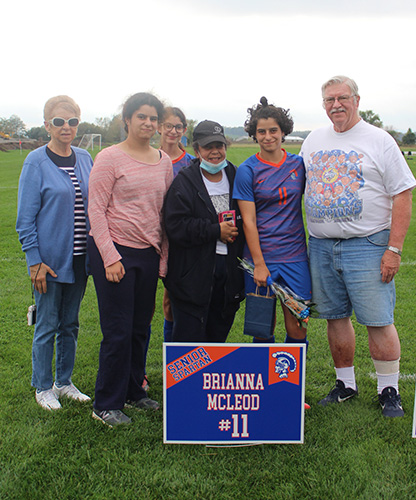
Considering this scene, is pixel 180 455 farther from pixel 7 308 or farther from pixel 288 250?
pixel 7 308

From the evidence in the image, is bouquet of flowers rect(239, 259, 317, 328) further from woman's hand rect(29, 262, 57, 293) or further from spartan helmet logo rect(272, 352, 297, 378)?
woman's hand rect(29, 262, 57, 293)

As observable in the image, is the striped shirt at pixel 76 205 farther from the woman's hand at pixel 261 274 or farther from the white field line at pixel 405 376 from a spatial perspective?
the white field line at pixel 405 376

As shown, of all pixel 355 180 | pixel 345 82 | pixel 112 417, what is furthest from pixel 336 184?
pixel 112 417

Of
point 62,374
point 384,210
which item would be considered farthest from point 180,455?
point 384,210

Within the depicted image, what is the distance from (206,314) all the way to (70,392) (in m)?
1.17

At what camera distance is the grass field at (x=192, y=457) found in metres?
2.55

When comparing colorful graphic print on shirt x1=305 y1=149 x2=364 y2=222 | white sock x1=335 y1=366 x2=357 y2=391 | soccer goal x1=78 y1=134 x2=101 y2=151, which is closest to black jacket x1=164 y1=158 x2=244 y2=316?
colorful graphic print on shirt x1=305 y1=149 x2=364 y2=222

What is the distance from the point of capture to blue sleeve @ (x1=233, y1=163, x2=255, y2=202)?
3035 millimetres

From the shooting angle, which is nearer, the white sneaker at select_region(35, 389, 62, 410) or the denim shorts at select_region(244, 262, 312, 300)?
the denim shorts at select_region(244, 262, 312, 300)

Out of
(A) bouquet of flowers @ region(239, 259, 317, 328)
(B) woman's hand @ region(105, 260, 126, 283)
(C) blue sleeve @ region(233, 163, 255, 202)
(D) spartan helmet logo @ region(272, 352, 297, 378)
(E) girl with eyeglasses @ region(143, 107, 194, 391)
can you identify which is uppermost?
(E) girl with eyeglasses @ region(143, 107, 194, 391)

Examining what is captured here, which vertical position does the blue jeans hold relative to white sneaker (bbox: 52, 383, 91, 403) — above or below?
above

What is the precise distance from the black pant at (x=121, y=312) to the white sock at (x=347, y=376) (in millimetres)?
1425

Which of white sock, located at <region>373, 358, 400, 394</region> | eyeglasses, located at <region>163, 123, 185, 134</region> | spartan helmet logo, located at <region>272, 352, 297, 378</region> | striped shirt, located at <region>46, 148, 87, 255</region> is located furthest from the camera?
eyeglasses, located at <region>163, 123, 185, 134</region>

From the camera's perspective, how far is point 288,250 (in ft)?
10.3
